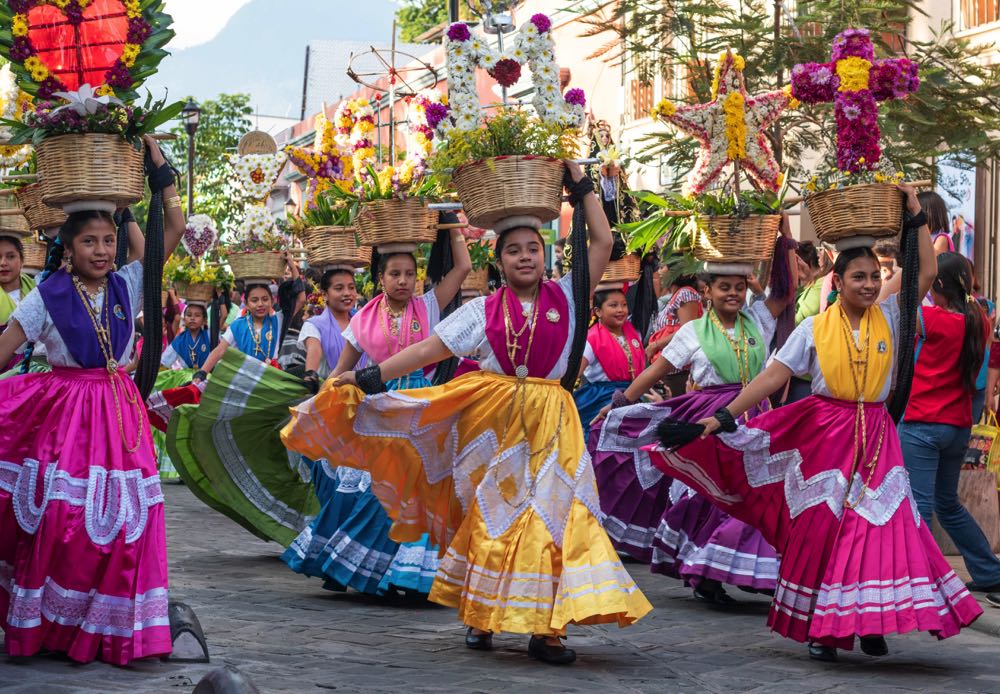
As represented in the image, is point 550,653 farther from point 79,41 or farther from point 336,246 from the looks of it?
point 336,246

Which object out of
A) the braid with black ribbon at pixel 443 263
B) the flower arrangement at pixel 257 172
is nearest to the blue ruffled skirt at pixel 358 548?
the braid with black ribbon at pixel 443 263

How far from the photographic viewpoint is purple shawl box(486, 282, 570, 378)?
739 cm

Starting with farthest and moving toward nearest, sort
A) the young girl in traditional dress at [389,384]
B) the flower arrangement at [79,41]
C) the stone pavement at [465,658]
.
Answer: the young girl in traditional dress at [389,384]
the flower arrangement at [79,41]
the stone pavement at [465,658]

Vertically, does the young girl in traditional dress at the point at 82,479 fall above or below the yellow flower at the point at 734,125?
below

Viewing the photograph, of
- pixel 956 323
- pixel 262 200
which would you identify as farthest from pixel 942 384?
pixel 262 200

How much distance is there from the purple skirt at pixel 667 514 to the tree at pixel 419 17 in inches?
1396

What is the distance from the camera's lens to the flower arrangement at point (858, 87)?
7586 millimetres

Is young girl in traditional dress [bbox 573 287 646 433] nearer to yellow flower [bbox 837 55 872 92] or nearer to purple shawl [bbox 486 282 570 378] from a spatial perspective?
purple shawl [bbox 486 282 570 378]

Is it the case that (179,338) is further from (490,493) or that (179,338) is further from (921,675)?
(921,675)

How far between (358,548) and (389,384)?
97 cm

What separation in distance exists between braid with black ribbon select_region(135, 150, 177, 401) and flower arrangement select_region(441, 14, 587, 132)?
1379mm

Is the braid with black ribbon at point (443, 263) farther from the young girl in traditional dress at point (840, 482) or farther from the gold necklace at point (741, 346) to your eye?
the young girl in traditional dress at point (840, 482)

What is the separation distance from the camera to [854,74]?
764 centimetres

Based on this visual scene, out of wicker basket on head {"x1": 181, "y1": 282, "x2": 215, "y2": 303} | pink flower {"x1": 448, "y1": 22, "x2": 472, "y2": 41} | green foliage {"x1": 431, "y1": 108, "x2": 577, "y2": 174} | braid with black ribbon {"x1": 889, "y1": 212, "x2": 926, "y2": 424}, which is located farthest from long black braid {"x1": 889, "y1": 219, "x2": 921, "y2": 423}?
wicker basket on head {"x1": 181, "y1": 282, "x2": 215, "y2": 303}
